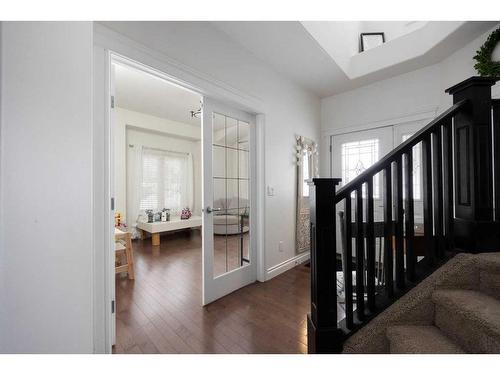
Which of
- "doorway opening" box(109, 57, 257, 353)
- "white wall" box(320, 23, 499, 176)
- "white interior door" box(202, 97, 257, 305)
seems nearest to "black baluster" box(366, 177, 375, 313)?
"doorway opening" box(109, 57, 257, 353)

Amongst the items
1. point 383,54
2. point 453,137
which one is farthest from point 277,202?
point 383,54

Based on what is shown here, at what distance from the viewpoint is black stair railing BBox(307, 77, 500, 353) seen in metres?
1.24

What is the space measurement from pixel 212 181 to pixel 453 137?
6.32 feet

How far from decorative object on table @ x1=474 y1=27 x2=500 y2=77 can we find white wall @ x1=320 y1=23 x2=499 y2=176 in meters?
0.22

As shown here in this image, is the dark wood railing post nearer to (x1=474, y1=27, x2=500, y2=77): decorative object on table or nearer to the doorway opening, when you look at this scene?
(x1=474, y1=27, x2=500, y2=77): decorative object on table

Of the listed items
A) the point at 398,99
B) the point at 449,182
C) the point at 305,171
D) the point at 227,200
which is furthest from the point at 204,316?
the point at 398,99

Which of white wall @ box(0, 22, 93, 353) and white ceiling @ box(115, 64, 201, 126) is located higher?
white ceiling @ box(115, 64, 201, 126)

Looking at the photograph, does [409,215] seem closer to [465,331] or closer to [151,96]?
[465,331]

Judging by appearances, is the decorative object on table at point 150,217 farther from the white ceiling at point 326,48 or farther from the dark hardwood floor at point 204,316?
the white ceiling at point 326,48

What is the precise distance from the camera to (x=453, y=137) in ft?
4.72

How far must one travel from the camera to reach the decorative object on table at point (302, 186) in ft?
10.4

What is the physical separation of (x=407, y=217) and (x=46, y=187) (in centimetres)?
178

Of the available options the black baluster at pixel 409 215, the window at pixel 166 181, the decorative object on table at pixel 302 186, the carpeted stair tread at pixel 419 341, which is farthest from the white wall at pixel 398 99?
the window at pixel 166 181

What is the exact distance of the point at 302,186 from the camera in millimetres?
3266
